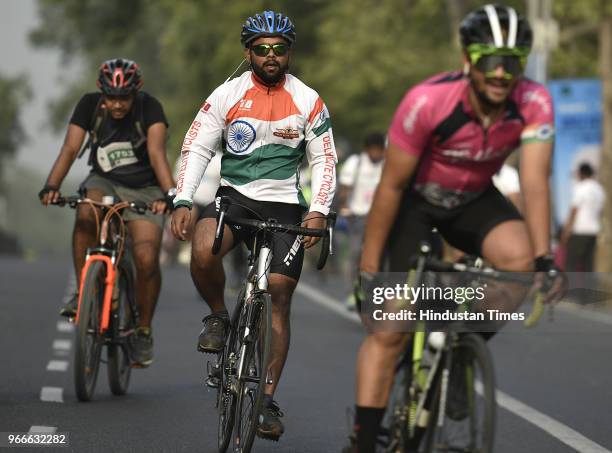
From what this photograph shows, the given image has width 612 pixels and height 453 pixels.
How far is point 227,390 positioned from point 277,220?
87cm

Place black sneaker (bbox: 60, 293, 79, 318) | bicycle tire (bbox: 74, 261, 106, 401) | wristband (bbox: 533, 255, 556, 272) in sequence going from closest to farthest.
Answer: wristband (bbox: 533, 255, 556, 272)
bicycle tire (bbox: 74, 261, 106, 401)
black sneaker (bbox: 60, 293, 79, 318)

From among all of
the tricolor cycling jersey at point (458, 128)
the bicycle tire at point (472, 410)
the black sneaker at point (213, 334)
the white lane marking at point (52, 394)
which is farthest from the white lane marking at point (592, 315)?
the bicycle tire at point (472, 410)

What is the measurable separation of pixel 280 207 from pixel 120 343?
226 cm

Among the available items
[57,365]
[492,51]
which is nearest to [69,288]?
[57,365]

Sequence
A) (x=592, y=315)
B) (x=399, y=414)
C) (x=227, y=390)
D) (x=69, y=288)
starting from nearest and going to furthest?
(x=399, y=414)
(x=227, y=390)
(x=592, y=315)
(x=69, y=288)

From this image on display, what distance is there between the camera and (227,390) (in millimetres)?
7988

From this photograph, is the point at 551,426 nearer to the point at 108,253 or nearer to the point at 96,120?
the point at 108,253

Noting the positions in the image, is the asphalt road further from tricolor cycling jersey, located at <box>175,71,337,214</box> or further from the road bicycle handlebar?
tricolor cycling jersey, located at <box>175,71,337,214</box>

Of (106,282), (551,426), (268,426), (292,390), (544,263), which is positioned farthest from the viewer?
(292,390)

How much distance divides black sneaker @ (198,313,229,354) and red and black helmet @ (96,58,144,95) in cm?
240

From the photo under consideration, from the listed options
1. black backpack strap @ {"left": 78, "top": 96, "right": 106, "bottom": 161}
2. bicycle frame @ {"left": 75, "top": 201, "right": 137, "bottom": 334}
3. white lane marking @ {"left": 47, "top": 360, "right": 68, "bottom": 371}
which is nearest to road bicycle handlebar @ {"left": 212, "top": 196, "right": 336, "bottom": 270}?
bicycle frame @ {"left": 75, "top": 201, "right": 137, "bottom": 334}

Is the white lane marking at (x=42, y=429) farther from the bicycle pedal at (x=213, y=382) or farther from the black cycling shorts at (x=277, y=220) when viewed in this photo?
the black cycling shorts at (x=277, y=220)

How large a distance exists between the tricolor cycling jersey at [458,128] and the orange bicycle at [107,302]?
367 centimetres

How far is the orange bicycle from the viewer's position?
9.84 m
